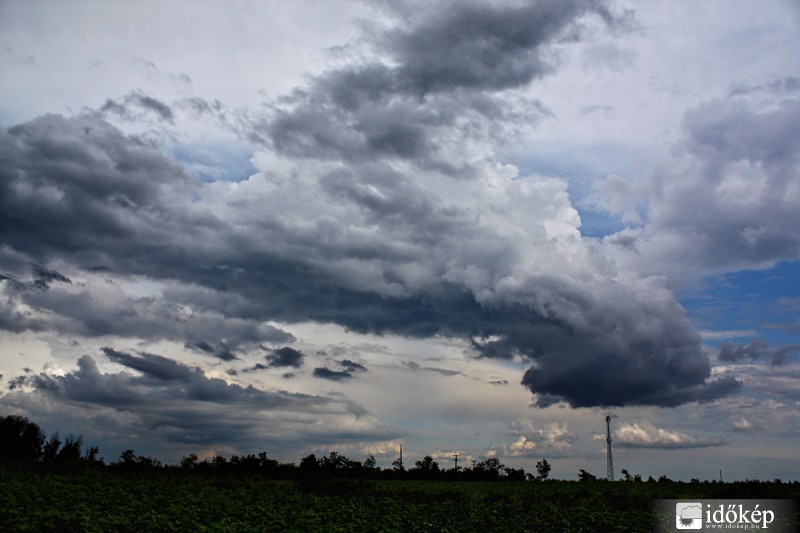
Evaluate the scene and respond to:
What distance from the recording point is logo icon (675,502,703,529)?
1475 inches

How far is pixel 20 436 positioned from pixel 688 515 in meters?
132

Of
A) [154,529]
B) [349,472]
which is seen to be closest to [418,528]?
[154,529]

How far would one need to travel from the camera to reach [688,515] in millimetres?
39562

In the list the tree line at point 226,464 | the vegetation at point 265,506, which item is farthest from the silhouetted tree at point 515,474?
the vegetation at point 265,506

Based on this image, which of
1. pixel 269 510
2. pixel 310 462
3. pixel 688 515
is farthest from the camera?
pixel 310 462

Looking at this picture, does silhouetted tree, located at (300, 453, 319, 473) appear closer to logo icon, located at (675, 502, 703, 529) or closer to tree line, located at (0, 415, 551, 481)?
tree line, located at (0, 415, 551, 481)

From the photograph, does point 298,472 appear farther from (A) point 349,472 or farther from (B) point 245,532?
(B) point 245,532

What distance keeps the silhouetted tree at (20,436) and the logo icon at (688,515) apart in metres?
123

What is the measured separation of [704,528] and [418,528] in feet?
56.9

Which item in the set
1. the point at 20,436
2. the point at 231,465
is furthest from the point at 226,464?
the point at 20,436

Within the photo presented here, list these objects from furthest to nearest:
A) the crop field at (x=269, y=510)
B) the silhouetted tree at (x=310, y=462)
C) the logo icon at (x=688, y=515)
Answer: the silhouetted tree at (x=310, y=462)
the logo icon at (x=688, y=515)
the crop field at (x=269, y=510)

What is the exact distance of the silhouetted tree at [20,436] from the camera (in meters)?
123
